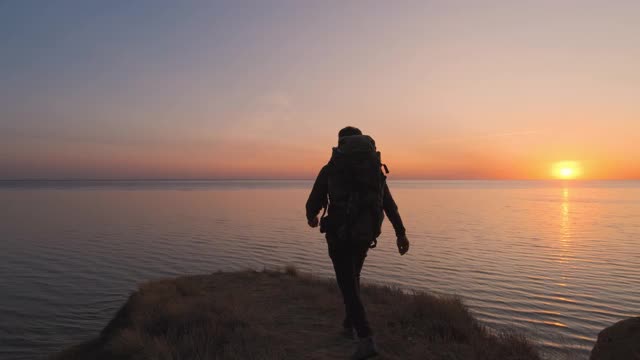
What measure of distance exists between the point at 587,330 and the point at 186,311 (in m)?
10.1

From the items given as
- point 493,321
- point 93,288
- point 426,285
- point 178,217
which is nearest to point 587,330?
point 493,321

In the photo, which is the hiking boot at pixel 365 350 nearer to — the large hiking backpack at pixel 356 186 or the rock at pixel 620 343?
the large hiking backpack at pixel 356 186

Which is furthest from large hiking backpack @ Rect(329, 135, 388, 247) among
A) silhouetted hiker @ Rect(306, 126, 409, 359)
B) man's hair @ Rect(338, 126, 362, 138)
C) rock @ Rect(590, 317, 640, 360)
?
rock @ Rect(590, 317, 640, 360)

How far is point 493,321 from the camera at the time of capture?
11898 mm

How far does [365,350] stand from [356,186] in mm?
2212

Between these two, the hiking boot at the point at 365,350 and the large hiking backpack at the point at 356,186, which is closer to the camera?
the large hiking backpack at the point at 356,186

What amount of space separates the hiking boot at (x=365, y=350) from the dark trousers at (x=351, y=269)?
0.11 metres

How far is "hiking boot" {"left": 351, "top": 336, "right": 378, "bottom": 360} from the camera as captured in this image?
5.66 m

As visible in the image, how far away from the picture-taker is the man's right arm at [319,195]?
5.38 metres

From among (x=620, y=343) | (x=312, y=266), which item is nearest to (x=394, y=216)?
(x=620, y=343)

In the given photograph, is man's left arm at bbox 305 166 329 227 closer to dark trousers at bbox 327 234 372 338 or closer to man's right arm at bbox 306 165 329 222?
man's right arm at bbox 306 165 329 222

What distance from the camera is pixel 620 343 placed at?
17.0 ft

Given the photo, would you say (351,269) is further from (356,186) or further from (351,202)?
(356,186)

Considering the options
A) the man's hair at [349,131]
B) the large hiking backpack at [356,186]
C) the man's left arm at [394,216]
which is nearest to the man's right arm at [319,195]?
the large hiking backpack at [356,186]
